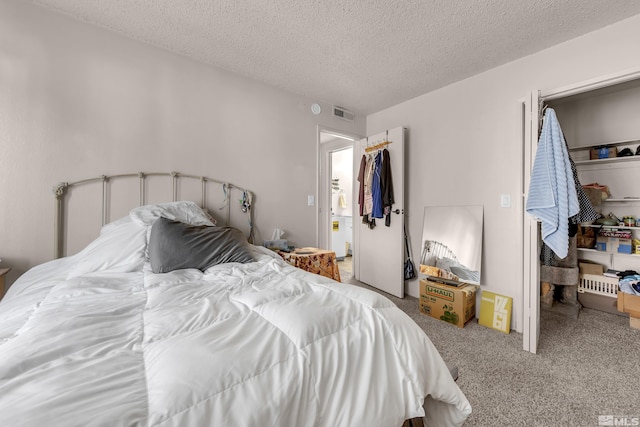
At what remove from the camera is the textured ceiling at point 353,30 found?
1796mm

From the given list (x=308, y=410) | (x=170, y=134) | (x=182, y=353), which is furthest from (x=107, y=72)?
(x=308, y=410)

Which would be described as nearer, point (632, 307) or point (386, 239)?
point (632, 307)

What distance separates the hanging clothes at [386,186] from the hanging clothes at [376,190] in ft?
0.14

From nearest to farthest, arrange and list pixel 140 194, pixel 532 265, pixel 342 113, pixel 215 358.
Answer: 1. pixel 215 358
2. pixel 532 265
3. pixel 140 194
4. pixel 342 113

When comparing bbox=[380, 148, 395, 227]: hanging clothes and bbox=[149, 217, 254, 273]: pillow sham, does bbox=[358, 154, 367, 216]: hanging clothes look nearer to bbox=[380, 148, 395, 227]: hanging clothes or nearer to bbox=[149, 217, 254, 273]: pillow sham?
bbox=[380, 148, 395, 227]: hanging clothes

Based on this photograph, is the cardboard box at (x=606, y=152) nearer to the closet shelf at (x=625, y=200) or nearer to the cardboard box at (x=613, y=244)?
the closet shelf at (x=625, y=200)

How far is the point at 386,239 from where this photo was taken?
331cm

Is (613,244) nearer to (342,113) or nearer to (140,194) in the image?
(342,113)

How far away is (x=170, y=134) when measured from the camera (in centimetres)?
232

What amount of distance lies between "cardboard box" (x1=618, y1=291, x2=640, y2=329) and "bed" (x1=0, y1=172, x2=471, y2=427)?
2.65m

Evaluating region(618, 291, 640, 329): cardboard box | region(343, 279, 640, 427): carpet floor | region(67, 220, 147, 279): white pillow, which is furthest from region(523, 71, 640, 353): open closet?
region(67, 220, 147, 279): white pillow

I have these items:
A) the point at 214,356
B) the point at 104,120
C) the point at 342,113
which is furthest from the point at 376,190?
the point at 214,356

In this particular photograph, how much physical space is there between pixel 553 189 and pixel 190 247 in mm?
2490

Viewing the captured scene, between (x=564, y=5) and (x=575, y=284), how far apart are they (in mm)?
2590
